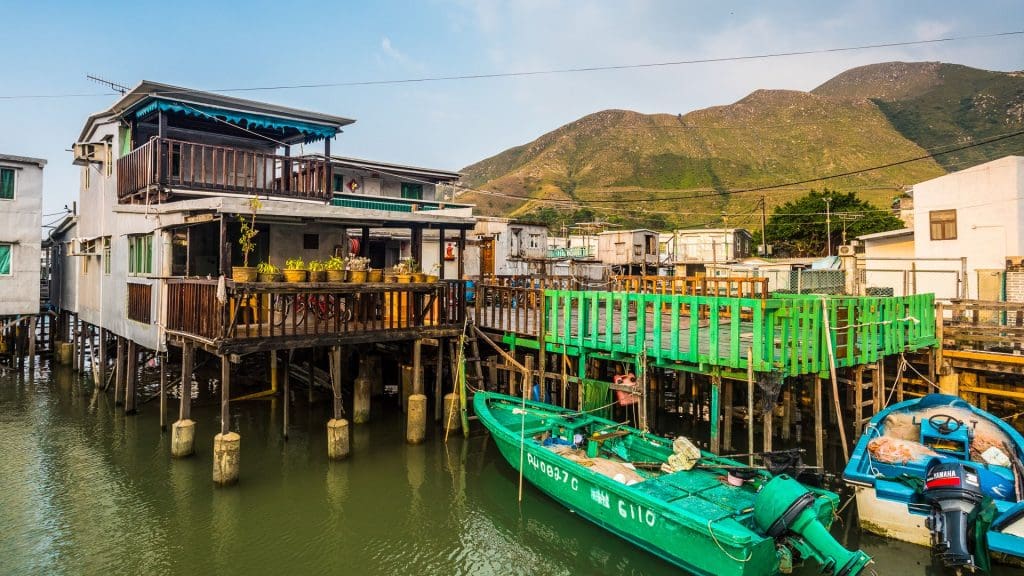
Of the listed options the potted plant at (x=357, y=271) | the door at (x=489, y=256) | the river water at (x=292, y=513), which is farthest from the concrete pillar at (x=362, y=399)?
the door at (x=489, y=256)

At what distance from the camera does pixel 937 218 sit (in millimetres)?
24453

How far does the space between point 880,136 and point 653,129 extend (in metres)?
51.1

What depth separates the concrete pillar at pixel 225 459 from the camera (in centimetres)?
1192

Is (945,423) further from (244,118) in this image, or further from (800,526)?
(244,118)

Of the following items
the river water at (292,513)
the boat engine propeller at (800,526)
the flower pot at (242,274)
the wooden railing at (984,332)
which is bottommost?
the river water at (292,513)

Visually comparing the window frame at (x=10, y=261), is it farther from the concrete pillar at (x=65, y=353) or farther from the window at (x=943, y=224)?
the window at (x=943, y=224)

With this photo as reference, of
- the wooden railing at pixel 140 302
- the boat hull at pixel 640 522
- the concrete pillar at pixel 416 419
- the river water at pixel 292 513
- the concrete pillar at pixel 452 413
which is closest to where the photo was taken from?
the boat hull at pixel 640 522

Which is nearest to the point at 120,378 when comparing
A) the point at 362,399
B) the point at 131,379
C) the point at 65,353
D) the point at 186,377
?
the point at 131,379

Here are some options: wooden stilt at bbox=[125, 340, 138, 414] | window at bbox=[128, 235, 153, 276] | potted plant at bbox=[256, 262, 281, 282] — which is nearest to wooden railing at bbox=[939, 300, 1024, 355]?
potted plant at bbox=[256, 262, 281, 282]

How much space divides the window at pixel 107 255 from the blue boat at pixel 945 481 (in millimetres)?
21568

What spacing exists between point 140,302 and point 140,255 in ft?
4.50

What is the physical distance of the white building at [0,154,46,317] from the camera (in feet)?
77.3

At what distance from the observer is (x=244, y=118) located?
17.4 meters

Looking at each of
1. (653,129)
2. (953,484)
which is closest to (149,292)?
(953,484)
